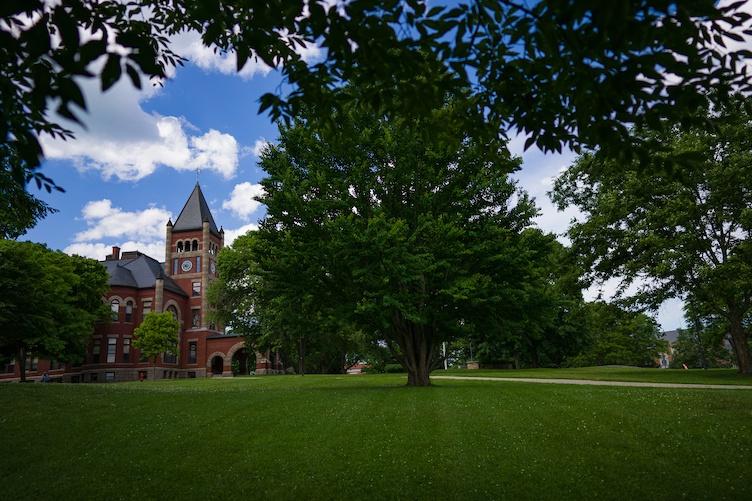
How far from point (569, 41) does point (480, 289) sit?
14.8 m

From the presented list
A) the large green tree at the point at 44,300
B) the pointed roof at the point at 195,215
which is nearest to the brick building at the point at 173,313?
the pointed roof at the point at 195,215

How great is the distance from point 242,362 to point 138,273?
1927 centimetres

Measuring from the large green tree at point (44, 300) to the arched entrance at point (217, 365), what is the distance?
19.1 metres

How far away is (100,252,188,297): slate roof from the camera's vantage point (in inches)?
2457

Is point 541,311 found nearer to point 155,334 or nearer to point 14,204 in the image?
point 14,204

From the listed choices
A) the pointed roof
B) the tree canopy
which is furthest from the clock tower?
the tree canopy

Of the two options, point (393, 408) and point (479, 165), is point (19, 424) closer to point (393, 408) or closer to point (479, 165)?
point (393, 408)

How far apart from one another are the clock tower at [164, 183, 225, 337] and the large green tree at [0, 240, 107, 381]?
58.4 ft

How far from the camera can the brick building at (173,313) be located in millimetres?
58719

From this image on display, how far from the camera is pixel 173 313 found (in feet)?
206

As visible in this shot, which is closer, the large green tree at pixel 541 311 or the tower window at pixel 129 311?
the large green tree at pixel 541 311

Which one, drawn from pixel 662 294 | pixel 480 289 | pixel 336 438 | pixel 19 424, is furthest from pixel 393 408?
pixel 662 294

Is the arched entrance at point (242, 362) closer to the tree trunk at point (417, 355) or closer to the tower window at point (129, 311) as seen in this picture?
the tower window at point (129, 311)

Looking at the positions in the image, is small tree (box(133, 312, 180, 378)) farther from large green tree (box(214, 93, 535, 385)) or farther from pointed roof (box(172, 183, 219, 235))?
large green tree (box(214, 93, 535, 385))
